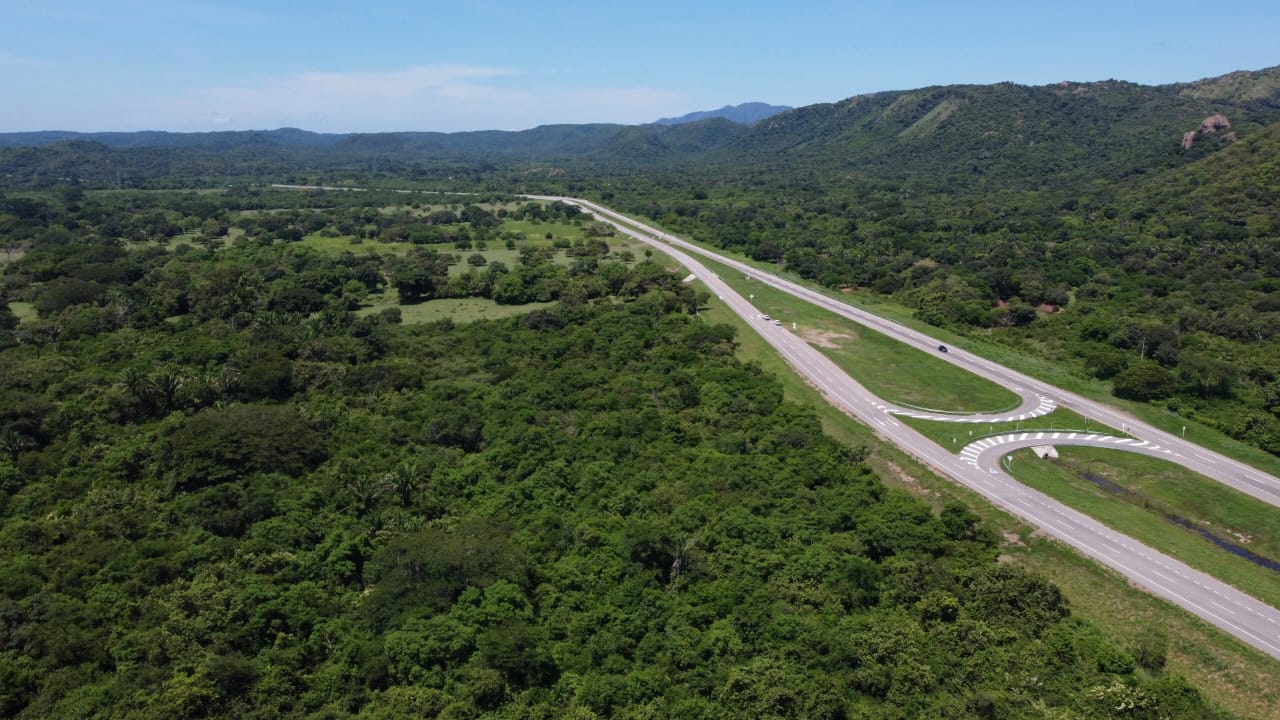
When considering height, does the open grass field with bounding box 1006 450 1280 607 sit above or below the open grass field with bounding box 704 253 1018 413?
below

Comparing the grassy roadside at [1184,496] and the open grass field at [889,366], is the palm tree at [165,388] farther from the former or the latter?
the grassy roadside at [1184,496]

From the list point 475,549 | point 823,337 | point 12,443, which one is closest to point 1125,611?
point 475,549

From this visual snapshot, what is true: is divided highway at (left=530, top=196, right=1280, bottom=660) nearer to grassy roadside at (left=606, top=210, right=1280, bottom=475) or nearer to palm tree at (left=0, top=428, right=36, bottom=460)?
grassy roadside at (left=606, top=210, right=1280, bottom=475)

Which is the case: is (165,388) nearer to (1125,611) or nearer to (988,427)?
(988,427)

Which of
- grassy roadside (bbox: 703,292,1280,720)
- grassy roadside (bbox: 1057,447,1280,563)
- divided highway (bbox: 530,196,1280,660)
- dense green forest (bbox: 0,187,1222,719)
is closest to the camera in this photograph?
dense green forest (bbox: 0,187,1222,719)

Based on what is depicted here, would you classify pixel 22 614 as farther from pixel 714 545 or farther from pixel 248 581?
pixel 714 545

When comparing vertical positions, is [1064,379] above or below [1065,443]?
above

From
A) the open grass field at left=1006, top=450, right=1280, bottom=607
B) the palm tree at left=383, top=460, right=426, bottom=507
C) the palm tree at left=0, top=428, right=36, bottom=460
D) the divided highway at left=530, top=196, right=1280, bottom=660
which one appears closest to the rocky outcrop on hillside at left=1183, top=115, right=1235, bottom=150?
the divided highway at left=530, top=196, right=1280, bottom=660

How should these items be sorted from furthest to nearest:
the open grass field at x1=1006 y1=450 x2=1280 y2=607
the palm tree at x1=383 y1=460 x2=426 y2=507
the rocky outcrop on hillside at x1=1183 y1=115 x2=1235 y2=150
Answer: the rocky outcrop on hillside at x1=1183 y1=115 x2=1235 y2=150 → the palm tree at x1=383 y1=460 x2=426 y2=507 → the open grass field at x1=1006 y1=450 x2=1280 y2=607
